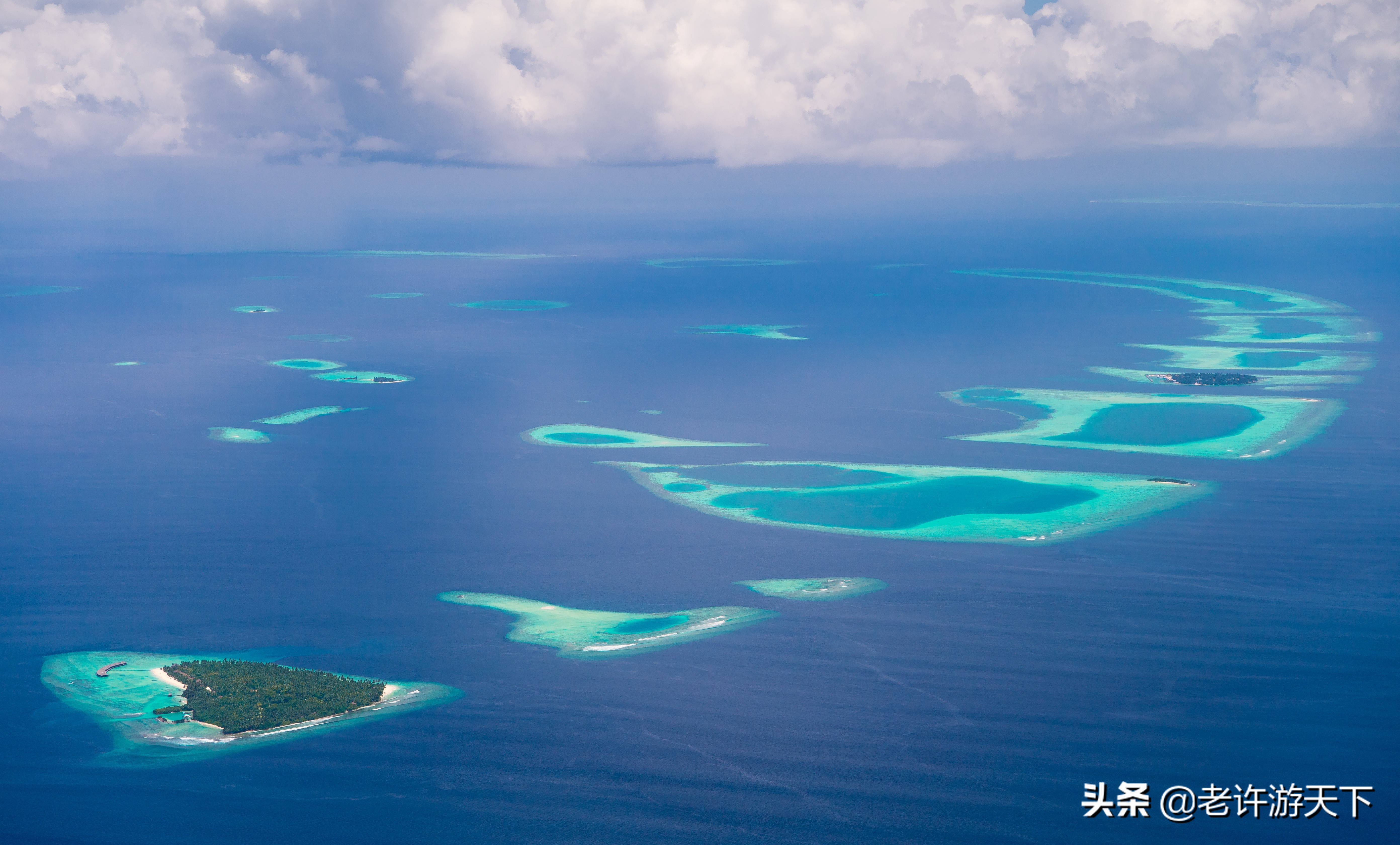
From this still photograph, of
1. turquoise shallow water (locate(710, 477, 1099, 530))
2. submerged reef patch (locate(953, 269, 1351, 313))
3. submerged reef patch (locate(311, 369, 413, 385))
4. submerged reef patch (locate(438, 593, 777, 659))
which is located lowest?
submerged reef patch (locate(438, 593, 777, 659))

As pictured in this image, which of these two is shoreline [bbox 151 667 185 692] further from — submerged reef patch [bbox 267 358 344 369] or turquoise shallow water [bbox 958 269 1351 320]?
turquoise shallow water [bbox 958 269 1351 320]

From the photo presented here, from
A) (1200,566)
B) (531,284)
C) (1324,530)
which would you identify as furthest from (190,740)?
(531,284)

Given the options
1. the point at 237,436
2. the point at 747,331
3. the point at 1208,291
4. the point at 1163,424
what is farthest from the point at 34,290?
the point at 1208,291

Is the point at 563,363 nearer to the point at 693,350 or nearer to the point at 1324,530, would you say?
the point at 693,350

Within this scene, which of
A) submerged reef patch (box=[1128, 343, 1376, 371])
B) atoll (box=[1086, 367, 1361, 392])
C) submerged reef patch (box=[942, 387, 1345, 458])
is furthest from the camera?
submerged reef patch (box=[1128, 343, 1376, 371])

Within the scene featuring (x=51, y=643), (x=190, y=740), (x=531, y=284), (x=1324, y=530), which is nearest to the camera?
(x=190, y=740)

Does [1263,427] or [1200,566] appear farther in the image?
[1263,427]

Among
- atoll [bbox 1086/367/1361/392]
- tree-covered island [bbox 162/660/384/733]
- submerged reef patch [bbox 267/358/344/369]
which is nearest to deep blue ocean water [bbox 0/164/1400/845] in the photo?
tree-covered island [bbox 162/660/384/733]

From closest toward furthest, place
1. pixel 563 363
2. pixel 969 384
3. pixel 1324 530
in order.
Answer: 1. pixel 1324 530
2. pixel 969 384
3. pixel 563 363
